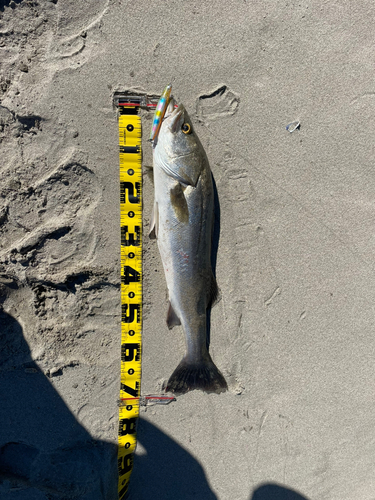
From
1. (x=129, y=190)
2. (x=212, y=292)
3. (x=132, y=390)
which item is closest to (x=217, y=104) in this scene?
(x=129, y=190)

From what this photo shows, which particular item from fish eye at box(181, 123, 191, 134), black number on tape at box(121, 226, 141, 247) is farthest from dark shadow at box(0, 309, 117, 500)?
fish eye at box(181, 123, 191, 134)

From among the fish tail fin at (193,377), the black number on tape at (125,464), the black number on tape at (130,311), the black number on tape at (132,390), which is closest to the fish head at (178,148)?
the black number on tape at (130,311)

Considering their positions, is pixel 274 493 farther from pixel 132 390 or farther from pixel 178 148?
pixel 178 148

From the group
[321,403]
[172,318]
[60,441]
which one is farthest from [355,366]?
[60,441]

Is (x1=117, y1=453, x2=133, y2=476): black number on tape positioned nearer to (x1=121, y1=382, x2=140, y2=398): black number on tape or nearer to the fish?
(x1=121, y1=382, x2=140, y2=398): black number on tape

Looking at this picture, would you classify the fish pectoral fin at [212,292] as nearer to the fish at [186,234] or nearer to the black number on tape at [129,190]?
the fish at [186,234]
